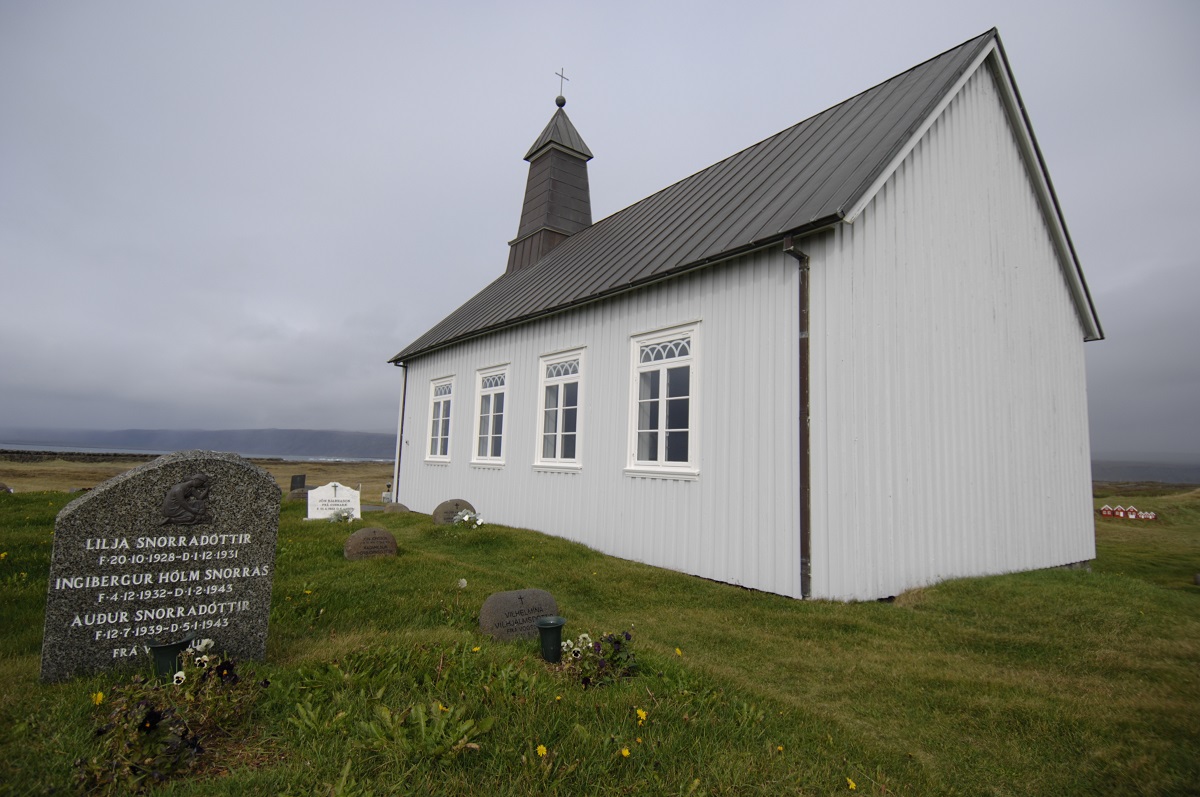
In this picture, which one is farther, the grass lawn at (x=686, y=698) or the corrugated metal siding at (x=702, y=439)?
the corrugated metal siding at (x=702, y=439)

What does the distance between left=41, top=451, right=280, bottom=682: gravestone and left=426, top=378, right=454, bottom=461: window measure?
36.2 feet

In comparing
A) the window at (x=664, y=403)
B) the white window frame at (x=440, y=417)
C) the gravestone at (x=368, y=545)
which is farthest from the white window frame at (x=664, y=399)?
the white window frame at (x=440, y=417)

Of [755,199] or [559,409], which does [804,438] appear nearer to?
[755,199]

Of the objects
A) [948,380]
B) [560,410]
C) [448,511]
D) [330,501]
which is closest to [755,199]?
[948,380]

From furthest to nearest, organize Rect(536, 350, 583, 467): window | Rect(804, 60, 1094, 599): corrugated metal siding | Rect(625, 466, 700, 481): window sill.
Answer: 1. Rect(536, 350, 583, 467): window
2. Rect(625, 466, 700, 481): window sill
3. Rect(804, 60, 1094, 599): corrugated metal siding

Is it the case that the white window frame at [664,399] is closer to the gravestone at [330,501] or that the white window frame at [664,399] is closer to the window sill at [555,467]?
the window sill at [555,467]

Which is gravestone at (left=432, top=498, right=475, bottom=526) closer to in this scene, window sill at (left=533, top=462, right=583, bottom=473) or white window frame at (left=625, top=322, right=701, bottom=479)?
window sill at (left=533, top=462, right=583, bottom=473)

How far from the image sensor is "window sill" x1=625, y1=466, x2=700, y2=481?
8609 mm

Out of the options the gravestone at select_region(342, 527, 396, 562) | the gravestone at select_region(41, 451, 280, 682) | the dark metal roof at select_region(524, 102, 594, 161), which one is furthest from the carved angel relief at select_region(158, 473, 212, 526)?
the dark metal roof at select_region(524, 102, 594, 161)

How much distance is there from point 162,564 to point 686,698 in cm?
348

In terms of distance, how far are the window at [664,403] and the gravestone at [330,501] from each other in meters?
6.57

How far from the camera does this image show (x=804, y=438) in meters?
7.16

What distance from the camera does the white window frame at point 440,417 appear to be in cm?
1557

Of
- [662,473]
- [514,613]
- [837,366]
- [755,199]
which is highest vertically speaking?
[755,199]
